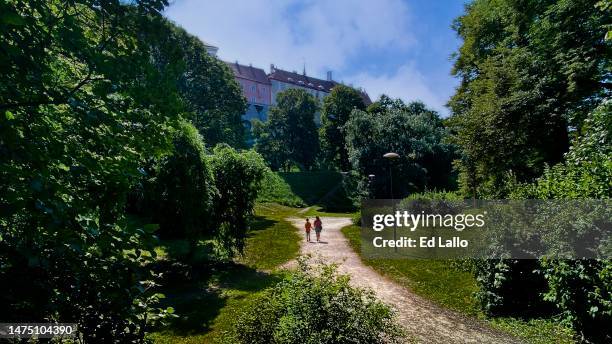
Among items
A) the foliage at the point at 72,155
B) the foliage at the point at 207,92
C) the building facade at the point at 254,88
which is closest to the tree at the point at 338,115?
the foliage at the point at 207,92

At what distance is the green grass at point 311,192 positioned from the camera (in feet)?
163

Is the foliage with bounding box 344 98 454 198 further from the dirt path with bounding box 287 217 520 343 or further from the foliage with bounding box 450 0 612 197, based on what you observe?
the dirt path with bounding box 287 217 520 343

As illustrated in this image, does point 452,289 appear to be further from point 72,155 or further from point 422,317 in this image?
point 72,155

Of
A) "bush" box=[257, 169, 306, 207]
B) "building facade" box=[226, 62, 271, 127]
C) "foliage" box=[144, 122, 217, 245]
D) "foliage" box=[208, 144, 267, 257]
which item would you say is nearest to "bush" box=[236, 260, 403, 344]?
"foliage" box=[144, 122, 217, 245]

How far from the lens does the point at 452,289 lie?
635 inches

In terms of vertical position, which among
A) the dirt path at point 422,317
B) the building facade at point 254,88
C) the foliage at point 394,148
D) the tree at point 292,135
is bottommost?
the dirt path at point 422,317

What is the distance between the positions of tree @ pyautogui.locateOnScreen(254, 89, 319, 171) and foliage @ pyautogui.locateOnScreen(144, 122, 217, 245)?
47656 millimetres

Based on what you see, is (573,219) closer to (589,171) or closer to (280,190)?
(589,171)

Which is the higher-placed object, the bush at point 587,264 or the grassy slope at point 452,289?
the bush at point 587,264

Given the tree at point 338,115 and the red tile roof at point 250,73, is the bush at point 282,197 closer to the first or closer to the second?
the tree at point 338,115

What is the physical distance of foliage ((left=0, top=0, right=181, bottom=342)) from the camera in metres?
3.39

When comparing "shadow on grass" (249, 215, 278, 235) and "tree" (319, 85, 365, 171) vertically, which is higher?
"tree" (319, 85, 365, 171)

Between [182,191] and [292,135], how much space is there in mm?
49491

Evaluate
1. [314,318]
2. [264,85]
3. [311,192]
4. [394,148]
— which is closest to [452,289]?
[314,318]
